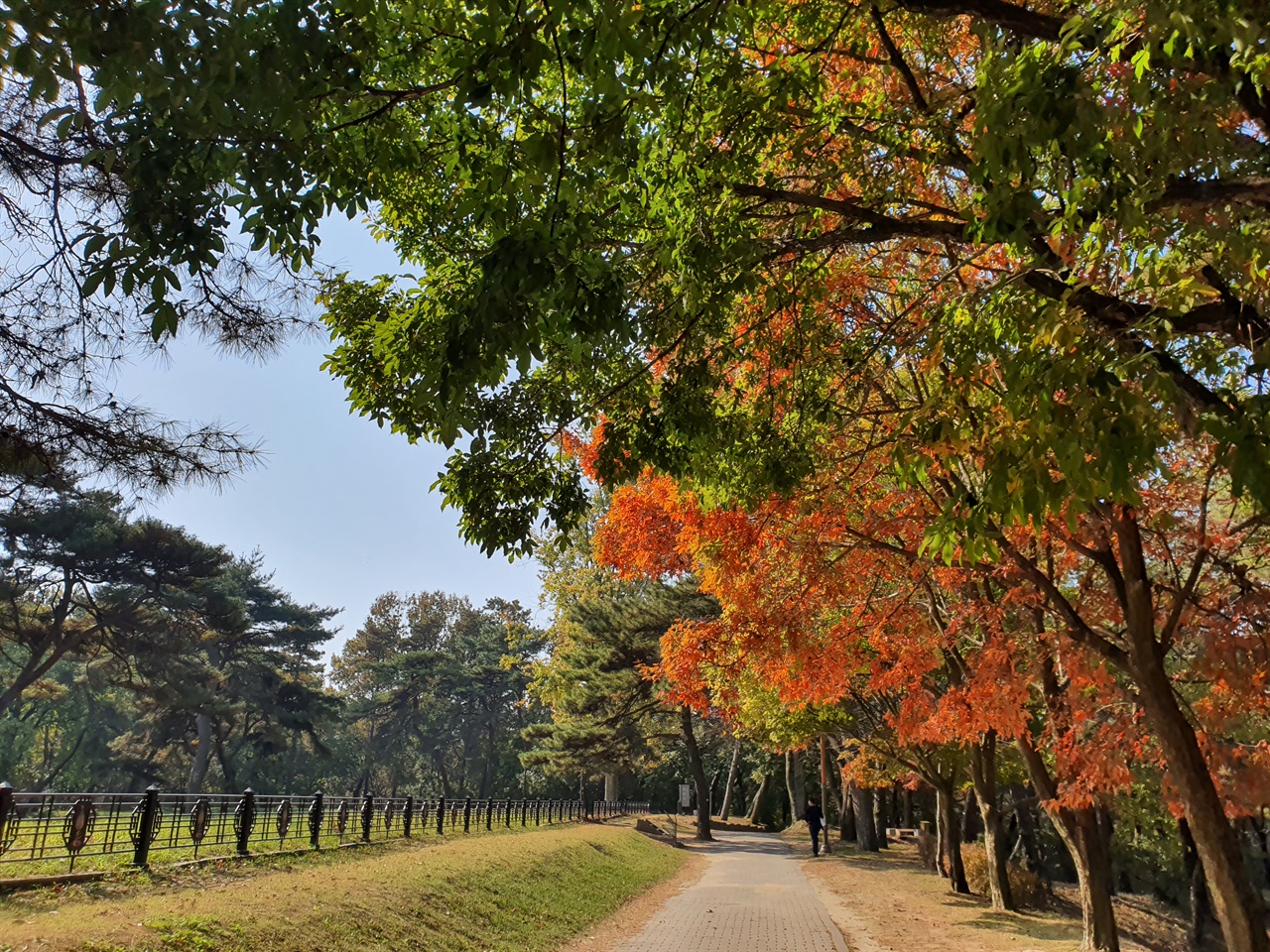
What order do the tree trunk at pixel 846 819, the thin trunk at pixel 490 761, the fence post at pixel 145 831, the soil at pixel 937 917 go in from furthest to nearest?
1. the thin trunk at pixel 490 761
2. the tree trunk at pixel 846 819
3. the soil at pixel 937 917
4. the fence post at pixel 145 831

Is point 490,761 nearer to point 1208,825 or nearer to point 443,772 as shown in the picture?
point 443,772

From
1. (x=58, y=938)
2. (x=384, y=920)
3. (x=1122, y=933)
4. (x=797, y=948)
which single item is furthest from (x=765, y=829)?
(x=58, y=938)

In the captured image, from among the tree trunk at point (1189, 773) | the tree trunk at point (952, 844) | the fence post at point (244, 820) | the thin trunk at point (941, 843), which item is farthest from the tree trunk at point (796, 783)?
the tree trunk at point (1189, 773)

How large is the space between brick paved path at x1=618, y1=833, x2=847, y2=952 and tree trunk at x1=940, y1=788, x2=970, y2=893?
3.27 meters

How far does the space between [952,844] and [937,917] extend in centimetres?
449

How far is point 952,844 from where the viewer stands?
19078 mm

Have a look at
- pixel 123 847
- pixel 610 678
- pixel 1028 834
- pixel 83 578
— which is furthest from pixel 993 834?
pixel 83 578

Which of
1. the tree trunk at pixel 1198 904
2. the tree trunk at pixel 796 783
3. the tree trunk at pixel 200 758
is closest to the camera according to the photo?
the tree trunk at pixel 1198 904

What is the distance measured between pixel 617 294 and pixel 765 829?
5013 centimetres

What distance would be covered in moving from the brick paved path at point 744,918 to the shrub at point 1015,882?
3871 millimetres

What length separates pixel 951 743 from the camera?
66.0 ft

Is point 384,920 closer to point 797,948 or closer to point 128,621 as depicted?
point 797,948

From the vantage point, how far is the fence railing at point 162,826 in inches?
391

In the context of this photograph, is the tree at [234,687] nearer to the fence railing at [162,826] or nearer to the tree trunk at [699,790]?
the fence railing at [162,826]
